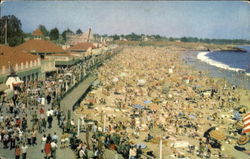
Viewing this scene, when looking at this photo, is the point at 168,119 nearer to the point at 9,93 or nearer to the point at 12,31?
the point at 9,93

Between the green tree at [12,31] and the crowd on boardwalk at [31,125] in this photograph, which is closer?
the crowd on boardwalk at [31,125]

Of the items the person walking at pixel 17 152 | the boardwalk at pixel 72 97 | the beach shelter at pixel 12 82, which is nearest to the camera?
the person walking at pixel 17 152

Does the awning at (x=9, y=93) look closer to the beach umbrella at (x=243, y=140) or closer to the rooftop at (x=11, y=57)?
the rooftop at (x=11, y=57)

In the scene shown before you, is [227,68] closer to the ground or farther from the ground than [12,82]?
closer to the ground

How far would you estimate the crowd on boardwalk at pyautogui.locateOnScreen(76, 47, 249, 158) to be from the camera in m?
18.7

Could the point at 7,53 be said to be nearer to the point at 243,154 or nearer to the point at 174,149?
the point at 174,149

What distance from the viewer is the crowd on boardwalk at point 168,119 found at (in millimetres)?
18672

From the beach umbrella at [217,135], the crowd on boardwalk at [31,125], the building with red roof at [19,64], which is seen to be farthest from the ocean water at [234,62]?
the crowd on boardwalk at [31,125]

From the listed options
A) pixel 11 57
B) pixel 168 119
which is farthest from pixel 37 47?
pixel 168 119

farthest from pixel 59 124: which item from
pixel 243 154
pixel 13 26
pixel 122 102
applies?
pixel 13 26

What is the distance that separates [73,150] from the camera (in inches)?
563

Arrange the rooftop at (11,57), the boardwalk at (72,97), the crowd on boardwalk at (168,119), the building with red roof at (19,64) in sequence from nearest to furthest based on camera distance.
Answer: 1. the crowd on boardwalk at (168,119)
2. the boardwalk at (72,97)
3. the building with red roof at (19,64)
4. the rooftop at (11,57)

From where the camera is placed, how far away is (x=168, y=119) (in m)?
25.2

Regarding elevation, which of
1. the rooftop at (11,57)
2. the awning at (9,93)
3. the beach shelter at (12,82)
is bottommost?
the awning at (9,93)
